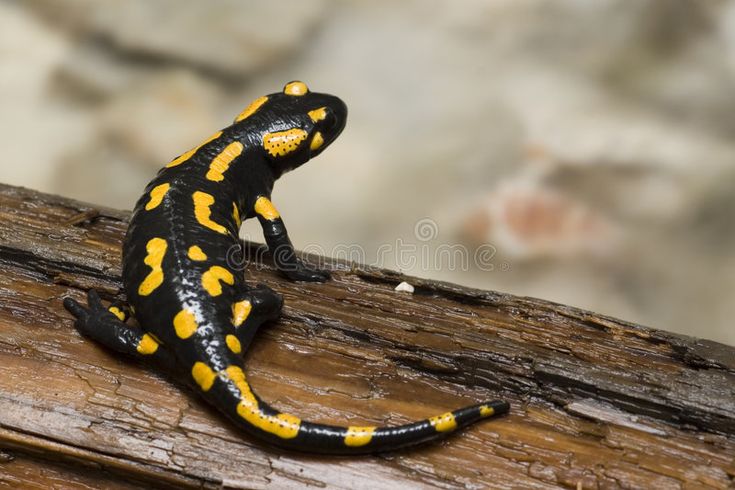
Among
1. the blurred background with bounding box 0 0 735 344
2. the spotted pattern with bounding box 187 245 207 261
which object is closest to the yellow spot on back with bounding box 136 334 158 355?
the spotted pattern with bounding box 187 245 207 261

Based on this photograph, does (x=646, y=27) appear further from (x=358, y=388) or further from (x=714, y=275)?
(x=358, y=388)

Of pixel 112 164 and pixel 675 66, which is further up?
pixel 675 66

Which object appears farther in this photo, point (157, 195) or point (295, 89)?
point (295, 89)

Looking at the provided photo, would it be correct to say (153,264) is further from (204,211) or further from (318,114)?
(318,114)

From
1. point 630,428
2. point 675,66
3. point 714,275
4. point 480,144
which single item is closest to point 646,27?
point 675,66

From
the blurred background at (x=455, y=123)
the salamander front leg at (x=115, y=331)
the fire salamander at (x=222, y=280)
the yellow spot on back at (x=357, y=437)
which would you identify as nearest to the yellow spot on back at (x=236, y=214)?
the fire salamander at (x=222, y=280)

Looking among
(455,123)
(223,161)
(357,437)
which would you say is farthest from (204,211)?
(455,123)

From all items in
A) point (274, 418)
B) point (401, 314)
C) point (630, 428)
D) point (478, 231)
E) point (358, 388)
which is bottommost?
point (274, 418)
